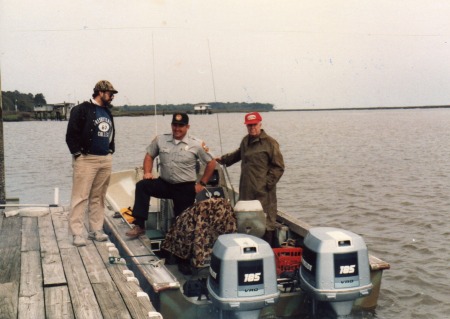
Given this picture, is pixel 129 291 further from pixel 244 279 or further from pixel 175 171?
pixel 175 171

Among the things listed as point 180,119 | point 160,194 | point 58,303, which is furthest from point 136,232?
point 58,303

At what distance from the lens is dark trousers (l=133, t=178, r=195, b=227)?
611 centimetres

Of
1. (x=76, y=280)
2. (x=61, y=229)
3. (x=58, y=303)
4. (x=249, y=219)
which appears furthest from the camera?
(x=61, y=229)

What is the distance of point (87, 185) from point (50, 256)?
2.69 feet

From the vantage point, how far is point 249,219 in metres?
5.61

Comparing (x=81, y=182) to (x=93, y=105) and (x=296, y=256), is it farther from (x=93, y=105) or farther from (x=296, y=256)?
(x=296, y=256)

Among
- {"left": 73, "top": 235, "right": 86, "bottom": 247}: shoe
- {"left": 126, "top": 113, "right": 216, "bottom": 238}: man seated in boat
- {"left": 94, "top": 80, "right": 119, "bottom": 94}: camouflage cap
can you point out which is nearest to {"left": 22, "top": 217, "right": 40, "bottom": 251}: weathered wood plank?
{"left": 73, "top": 235, "right": 86, "bottom": 247}: shoe

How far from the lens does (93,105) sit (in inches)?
229

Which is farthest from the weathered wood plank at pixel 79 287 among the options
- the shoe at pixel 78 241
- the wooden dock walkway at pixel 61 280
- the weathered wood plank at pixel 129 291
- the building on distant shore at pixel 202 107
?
the building on distant shore at pixel 202 107

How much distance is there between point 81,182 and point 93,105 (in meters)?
0.83

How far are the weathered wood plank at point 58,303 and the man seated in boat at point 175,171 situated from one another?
1580 mm

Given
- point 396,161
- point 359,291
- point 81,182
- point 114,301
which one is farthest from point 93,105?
point 396,161

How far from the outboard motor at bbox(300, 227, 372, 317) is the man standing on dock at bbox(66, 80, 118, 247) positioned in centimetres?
246

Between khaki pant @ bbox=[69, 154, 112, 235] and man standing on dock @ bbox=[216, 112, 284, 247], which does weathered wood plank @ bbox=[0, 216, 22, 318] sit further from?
man standing on dock @ bbox=[216, 112, 284, 247]
